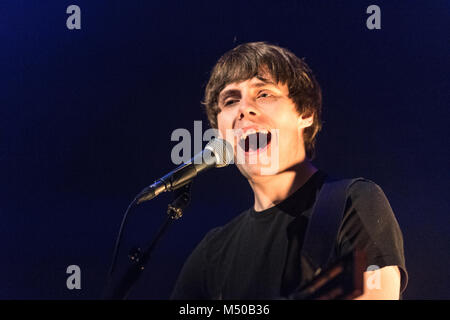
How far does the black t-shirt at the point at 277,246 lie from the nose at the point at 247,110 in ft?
1.41

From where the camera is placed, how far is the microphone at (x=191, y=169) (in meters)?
1.60

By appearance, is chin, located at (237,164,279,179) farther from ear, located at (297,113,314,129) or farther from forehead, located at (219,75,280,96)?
forehead, located at (219,75,280,96)

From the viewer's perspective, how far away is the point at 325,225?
1694 mm

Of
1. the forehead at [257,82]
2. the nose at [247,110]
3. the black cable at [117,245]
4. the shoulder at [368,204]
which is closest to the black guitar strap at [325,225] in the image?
the shoulder at [368,204]

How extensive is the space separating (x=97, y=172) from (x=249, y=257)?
3.49ft

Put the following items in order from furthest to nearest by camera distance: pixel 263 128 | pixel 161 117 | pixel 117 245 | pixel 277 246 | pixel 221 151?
pixel 161 117 < pixel 263 128 < pixel 277 246 < pixel 221 151 < pixel 117 245

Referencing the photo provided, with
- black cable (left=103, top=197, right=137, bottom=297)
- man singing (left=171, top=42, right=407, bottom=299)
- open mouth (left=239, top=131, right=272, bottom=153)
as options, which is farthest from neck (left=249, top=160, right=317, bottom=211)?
A: black cable (left=103, top=197, right=137, bottom=297)

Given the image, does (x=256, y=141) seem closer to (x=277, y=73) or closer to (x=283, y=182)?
(x=283, y=182)

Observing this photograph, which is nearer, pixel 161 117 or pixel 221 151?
pixel 221 151

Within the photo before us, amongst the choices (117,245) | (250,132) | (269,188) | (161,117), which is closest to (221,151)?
(250,132)

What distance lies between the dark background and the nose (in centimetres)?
46

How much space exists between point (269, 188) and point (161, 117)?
815 millimetres

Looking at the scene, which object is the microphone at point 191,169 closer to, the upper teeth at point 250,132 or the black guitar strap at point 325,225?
the upper teeth at point 250,132

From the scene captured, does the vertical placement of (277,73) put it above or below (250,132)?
above
